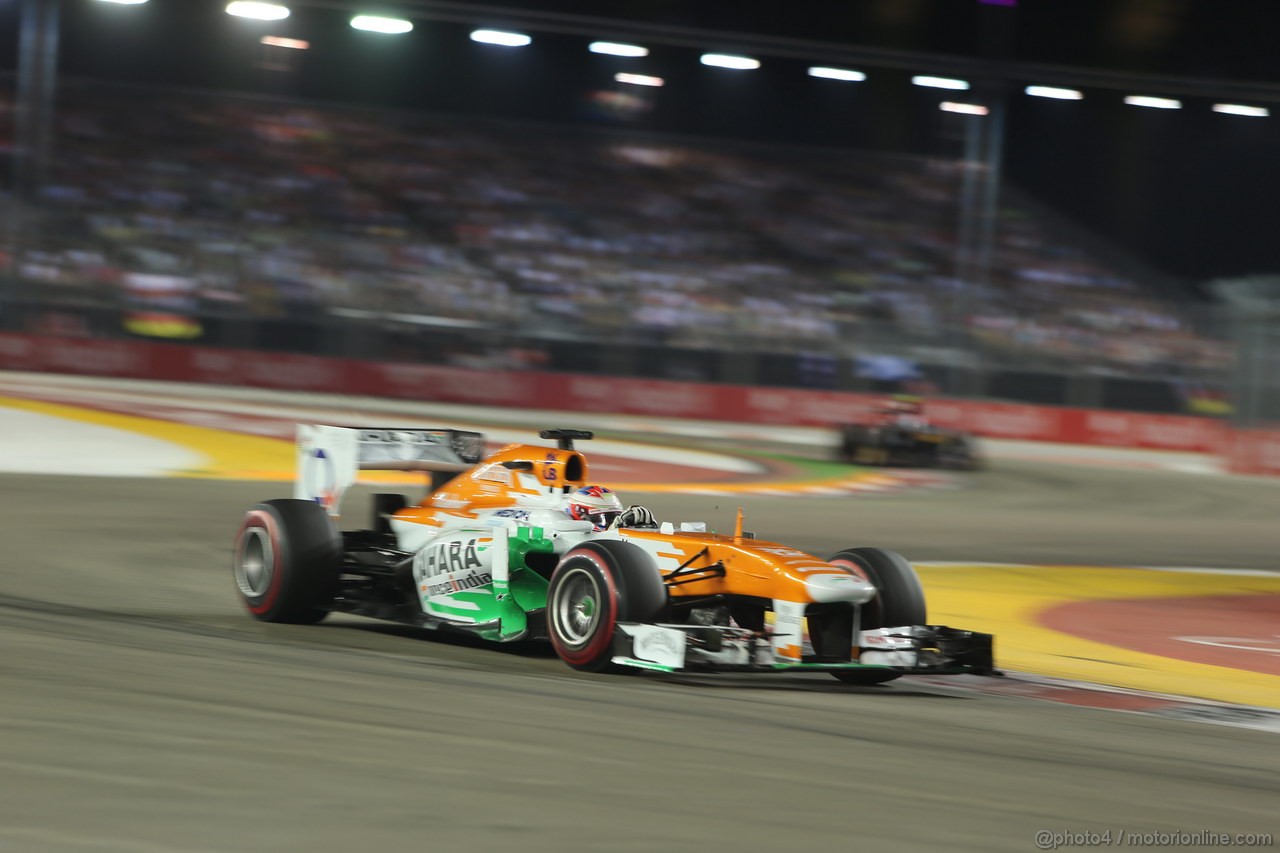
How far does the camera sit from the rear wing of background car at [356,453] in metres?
8.79

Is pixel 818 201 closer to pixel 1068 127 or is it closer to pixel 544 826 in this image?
pixel 1068 127

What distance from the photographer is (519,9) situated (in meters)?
31.9

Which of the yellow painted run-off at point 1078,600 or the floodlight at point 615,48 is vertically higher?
the floodlight at point 615,48

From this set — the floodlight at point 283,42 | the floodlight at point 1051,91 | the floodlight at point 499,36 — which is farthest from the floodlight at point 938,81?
the floodlight at point 283,42

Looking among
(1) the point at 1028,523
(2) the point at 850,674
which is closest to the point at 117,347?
(1) the point at 1028,523

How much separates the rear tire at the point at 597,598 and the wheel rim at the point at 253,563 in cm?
190

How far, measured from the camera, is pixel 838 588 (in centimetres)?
699

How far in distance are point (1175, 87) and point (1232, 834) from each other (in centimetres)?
3159

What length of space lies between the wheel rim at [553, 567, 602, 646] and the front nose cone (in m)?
0.96

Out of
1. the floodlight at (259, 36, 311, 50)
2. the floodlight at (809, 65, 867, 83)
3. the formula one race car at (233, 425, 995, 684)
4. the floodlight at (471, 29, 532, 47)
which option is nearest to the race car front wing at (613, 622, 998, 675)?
the formula one race car at (233, 425, 995, 684)

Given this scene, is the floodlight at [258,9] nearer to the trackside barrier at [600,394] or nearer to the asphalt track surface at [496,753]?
the trackside barrier at [600,394]

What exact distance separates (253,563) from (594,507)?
1958mm

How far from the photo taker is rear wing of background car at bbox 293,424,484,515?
8.79m

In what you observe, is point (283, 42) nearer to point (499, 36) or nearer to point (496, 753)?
point (499, 36)
